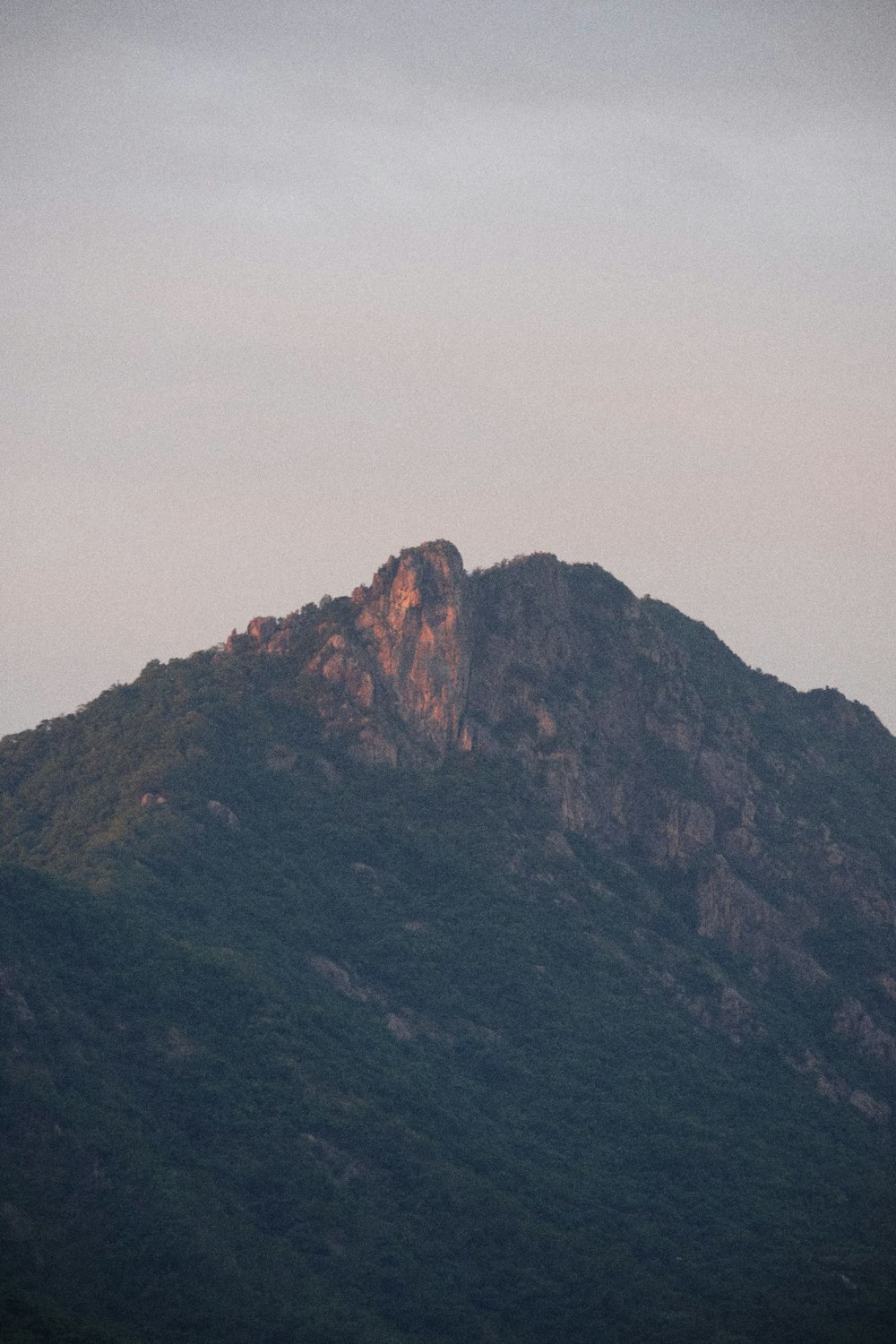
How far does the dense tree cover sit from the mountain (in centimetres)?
27

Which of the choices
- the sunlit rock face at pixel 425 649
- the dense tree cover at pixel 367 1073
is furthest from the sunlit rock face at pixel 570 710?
the dense tree cover at pixel 367 1073

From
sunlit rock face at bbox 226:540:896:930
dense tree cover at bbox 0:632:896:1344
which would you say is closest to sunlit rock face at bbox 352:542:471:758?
sunlit rock face at bbox 226:540:896:930

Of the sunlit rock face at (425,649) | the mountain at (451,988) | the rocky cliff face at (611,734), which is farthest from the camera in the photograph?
the sunlit rock face at (425,649)

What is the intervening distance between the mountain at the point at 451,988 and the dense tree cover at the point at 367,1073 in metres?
0.27

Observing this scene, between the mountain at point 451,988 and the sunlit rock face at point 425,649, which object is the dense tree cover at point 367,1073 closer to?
the mountain at point 451,988

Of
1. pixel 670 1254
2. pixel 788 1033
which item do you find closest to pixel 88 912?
pixel 670 1254

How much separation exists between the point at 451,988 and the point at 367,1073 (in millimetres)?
14478

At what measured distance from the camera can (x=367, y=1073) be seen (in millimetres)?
142125

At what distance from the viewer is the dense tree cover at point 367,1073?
4828 inches

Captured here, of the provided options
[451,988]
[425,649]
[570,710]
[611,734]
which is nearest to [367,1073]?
[451,988]

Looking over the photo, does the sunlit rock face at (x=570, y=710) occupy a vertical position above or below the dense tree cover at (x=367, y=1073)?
above

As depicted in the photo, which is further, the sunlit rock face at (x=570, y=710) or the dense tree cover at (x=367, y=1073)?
the sunlit rock face at (x=570, y=710)

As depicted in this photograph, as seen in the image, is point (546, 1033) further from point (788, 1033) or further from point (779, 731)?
point (779, 731)

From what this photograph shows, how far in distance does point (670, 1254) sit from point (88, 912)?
3853 centimetres
